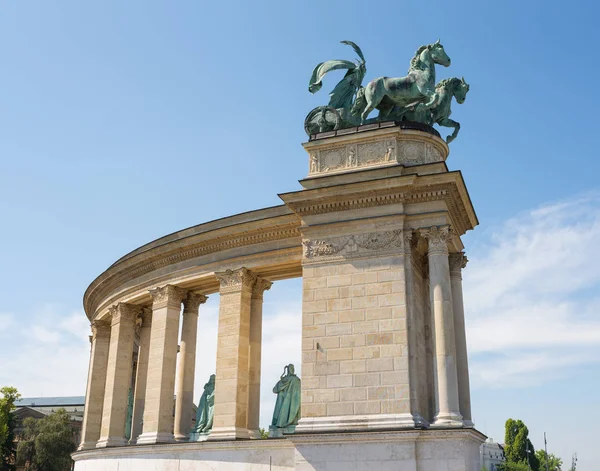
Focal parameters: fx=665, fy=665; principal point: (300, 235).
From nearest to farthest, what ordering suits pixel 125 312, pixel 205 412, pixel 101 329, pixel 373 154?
pixel 373 154 → pixel 205 412 → pixel 125 312 → pixel 101 329

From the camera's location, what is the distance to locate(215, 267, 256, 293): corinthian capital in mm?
35094

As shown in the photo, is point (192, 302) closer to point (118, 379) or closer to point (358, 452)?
point (118, 379)

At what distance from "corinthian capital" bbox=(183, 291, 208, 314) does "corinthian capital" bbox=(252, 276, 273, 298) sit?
482 cm

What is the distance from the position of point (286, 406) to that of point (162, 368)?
7.66 m

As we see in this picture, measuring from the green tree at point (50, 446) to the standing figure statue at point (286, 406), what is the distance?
73.8 meters

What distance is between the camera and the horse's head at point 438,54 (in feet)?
107

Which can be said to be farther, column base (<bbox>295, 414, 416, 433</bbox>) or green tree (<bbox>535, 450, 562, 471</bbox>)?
green tree (<bbox>535, 450, 562, 471</bbox>)

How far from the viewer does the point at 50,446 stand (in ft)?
319

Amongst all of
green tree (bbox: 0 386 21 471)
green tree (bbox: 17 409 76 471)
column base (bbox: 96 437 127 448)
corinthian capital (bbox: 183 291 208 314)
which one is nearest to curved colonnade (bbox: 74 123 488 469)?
corinthian capital (bbox: 183 291 208 314)

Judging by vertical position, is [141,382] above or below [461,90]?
below

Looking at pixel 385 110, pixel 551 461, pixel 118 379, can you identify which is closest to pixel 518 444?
pixel 551 461

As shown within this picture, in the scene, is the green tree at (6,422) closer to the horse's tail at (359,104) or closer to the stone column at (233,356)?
the stone column at (233,356)

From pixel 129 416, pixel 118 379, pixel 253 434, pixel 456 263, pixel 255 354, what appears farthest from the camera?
pixel 129 416

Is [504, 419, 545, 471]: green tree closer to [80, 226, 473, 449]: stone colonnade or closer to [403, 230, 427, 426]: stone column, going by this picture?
[80, 226, 473, 449]: stone colonnade
